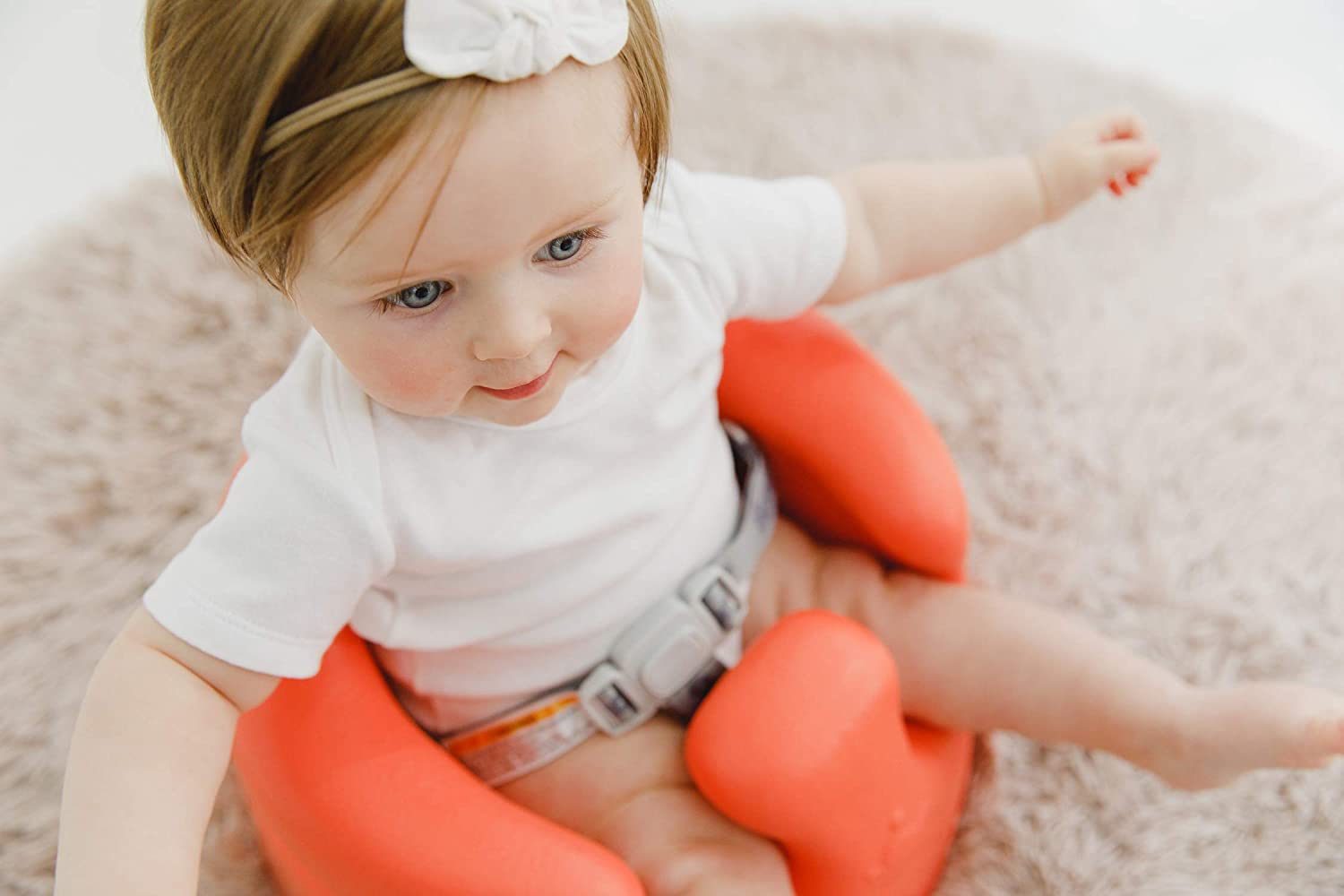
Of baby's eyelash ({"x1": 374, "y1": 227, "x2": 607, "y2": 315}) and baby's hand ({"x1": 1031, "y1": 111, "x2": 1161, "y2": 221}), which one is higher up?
baby's eyelash ({"x1": 374, "y1": 227, "x2": 607, "y2": 315})

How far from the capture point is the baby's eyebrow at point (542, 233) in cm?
56

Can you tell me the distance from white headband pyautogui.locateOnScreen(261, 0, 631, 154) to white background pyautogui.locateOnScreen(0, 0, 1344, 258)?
1.00m

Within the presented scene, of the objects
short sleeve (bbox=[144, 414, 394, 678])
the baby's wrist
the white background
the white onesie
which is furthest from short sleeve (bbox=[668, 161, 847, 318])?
the white background

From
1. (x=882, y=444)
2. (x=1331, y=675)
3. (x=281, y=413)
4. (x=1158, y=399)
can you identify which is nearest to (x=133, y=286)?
(x=281, y=413)

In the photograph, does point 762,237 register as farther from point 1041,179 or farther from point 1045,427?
point 1045,427

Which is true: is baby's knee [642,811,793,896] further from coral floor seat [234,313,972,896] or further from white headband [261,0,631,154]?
white headband [261,0,631,154]

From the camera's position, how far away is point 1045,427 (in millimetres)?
1108

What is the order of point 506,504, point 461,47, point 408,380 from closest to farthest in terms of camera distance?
point 461,47 → point 408,380 → point 506,504

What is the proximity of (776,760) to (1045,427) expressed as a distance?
474 millimetres

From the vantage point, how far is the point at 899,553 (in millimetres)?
906

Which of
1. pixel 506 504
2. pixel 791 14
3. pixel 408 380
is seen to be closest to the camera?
pixel 408 380

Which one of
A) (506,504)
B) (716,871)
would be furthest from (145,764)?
(716,871)

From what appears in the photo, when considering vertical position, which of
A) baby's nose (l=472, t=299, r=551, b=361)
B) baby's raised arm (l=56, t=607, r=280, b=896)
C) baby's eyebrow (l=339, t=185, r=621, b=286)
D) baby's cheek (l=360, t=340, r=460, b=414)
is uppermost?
baby's eyebrow (l=339, t=185, r=621, b=286)

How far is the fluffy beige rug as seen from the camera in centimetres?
90
